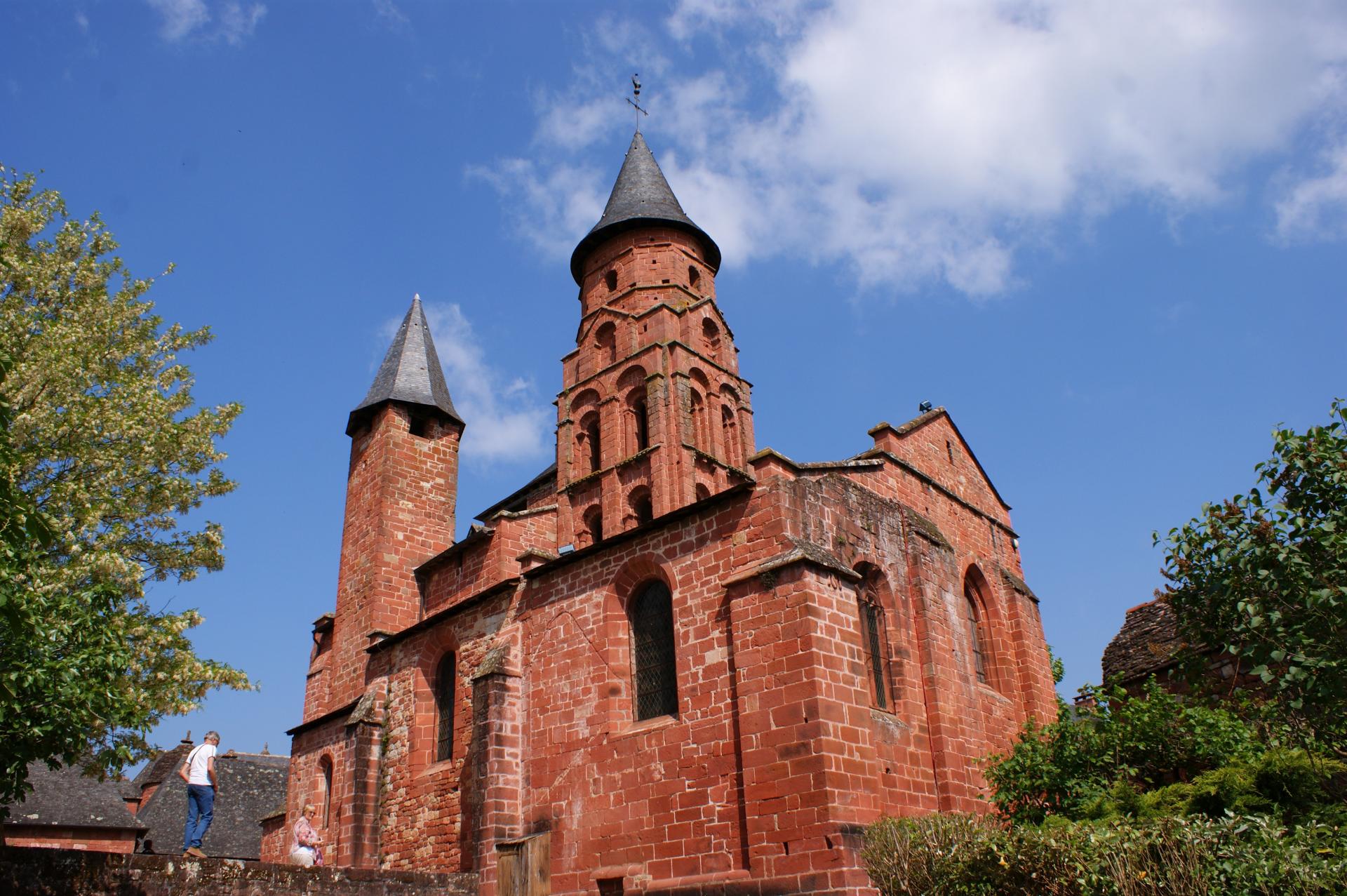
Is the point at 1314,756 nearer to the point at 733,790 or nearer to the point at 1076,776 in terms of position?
the point at 1076,776

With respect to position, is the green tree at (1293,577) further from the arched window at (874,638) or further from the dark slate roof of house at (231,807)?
the dark slate roof of house at (231,807)

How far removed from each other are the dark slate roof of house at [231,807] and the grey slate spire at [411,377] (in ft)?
45.4

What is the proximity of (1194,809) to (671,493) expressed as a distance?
12.7 meters

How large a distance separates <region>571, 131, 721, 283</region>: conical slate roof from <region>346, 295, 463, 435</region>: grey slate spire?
15.2ft

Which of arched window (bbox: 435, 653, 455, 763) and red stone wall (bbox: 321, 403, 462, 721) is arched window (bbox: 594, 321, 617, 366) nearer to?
red stone wall (bbox: 321, 403, 462, 721)

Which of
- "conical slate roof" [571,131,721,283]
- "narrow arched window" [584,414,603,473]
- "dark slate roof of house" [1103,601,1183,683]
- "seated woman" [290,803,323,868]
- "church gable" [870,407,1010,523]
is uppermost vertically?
"conical slate roof" [571,131,721,283]

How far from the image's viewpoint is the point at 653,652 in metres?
14.0

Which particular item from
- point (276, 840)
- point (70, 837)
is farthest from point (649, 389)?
point (70, 837)

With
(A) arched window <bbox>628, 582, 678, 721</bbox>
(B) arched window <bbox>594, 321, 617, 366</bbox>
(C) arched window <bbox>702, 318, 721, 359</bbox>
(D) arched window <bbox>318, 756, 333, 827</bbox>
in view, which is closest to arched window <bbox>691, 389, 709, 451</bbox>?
(C) arched window <bbox>702, 318, 721, 359</bbox>

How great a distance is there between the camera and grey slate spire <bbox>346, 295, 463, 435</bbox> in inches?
941

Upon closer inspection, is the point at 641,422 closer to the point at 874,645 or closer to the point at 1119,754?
the point at 874,645

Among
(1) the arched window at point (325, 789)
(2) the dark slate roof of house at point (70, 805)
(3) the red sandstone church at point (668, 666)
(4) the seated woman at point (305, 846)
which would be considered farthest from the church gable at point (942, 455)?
(2) the dark slate roof of house at point (70, 805)

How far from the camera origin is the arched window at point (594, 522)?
921 inches

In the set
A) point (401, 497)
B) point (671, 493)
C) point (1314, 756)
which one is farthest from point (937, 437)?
point (401, 497)
